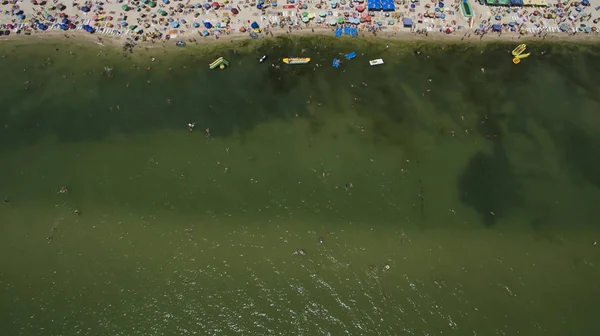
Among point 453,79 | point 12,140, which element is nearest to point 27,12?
point 12,140

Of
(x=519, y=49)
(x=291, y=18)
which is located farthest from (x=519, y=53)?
(x=291, y=18)

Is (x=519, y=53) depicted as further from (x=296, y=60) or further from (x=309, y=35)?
(x=296, y=60)

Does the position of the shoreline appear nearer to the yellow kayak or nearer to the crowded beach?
the crowded beach

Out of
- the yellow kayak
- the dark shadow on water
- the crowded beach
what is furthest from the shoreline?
the dark shadow on water

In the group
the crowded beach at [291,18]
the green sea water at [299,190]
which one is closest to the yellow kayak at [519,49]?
the green sea water at [299,190]

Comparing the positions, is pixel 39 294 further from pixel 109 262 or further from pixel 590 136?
pixel 590 136

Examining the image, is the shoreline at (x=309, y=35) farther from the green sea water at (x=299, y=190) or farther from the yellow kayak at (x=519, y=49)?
the yellow kayak at (x=519, y=49)
